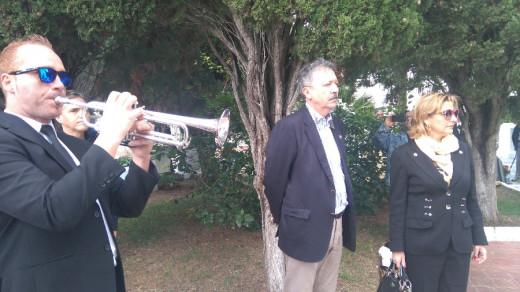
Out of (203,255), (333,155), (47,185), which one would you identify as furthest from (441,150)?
A: (203,255)

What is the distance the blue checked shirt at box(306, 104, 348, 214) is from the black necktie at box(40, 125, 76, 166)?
1.76 m

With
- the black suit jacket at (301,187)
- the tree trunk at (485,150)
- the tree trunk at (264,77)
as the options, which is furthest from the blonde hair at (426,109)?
the tree trunk at (485,150)

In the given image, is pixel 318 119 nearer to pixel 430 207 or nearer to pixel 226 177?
pixel 430 207

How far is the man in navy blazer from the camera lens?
273 cm

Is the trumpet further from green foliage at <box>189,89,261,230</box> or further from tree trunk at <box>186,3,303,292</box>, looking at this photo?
green foliage at <box>189,89,261,230</box>

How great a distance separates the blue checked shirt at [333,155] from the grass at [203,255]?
50.2 inches

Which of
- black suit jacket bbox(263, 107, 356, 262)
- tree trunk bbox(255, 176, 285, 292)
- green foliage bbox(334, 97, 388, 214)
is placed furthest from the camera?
green foliage bbox(334, 97, 388, 214)

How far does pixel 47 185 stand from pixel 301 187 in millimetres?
1709

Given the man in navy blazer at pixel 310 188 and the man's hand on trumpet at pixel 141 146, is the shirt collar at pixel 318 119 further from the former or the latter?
the man's hand on trumpet at pixel 141 146

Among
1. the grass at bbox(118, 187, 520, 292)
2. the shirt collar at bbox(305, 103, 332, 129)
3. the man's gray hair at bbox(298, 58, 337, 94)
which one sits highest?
the man's gray hair at bbox(298, 58, 337, 94)

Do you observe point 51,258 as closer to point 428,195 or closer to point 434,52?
point 428,195

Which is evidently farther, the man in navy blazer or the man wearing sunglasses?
the man in navy blazer

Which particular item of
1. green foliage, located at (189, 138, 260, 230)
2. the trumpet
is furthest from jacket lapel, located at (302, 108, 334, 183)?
green foliage, located at (189, 138, 260, 230)

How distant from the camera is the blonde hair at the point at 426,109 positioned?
10.2ft
